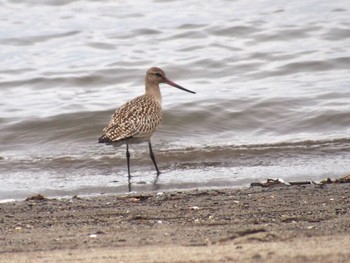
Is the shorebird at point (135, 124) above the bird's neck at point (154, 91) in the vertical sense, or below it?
below

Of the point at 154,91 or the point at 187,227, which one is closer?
the point at 187,227

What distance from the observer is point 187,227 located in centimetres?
689

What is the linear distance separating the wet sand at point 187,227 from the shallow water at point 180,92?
1.46m

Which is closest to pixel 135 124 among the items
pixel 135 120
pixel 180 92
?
pixel 135 120

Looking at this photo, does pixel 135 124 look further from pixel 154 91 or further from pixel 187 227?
pixel 187 227

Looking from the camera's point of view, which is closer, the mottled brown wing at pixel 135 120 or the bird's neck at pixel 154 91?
the mottled brown wing at pixel 135 120

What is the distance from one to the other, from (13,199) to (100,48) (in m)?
8.96

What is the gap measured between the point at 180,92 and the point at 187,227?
329 inches

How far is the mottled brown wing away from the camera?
36.2ft

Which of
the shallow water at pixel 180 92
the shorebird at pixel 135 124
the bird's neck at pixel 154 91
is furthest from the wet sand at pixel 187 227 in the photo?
the bird's neck at pixel 154 91

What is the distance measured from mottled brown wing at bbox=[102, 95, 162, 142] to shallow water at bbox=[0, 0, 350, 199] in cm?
38

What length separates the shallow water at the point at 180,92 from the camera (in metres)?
10.8

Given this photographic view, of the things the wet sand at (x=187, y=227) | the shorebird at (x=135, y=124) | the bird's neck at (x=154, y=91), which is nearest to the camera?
the wet sand at (x=187, y=227)

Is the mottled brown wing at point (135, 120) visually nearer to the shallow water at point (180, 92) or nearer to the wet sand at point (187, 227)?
the shallow water at point (180, 92)
